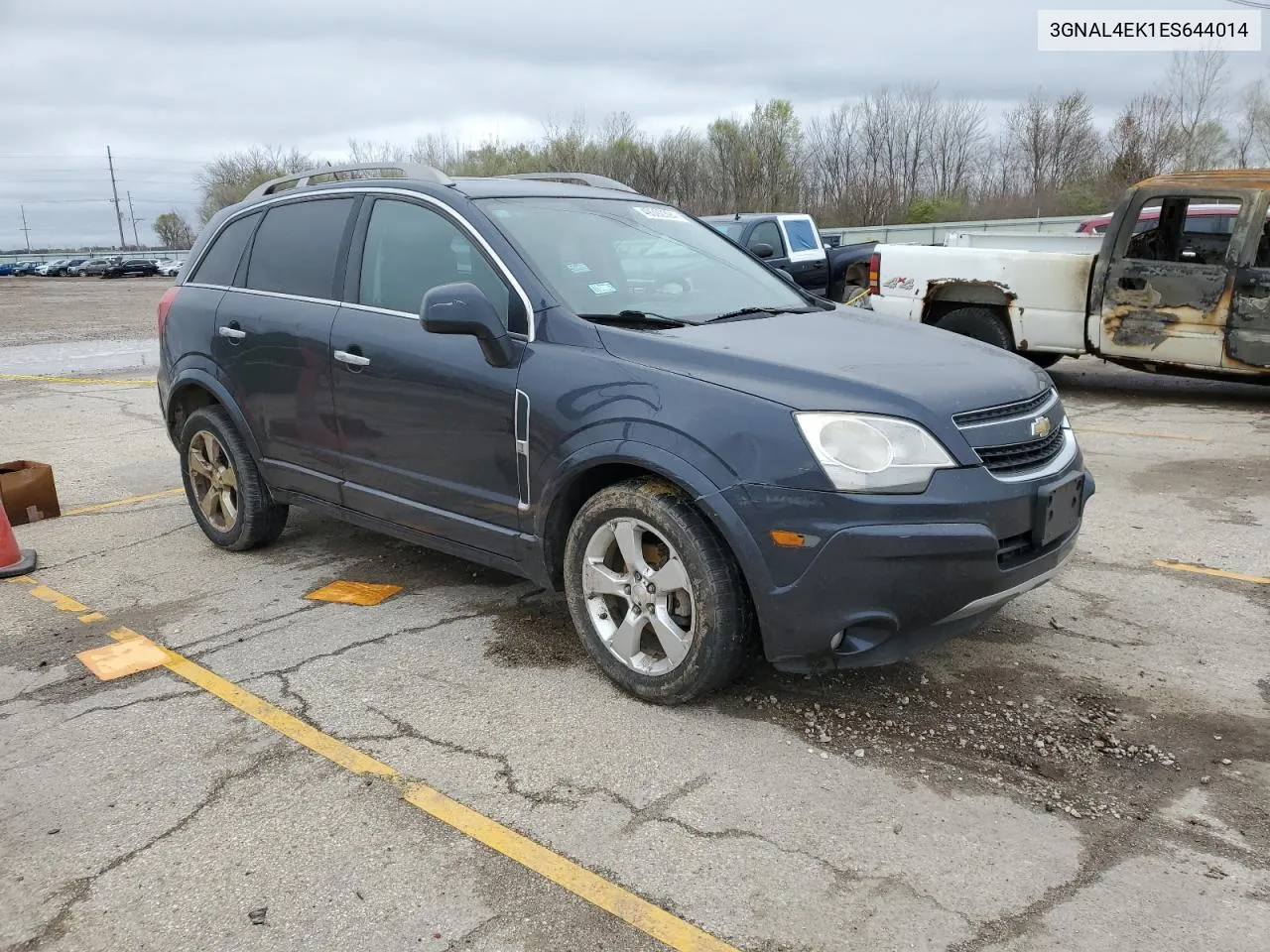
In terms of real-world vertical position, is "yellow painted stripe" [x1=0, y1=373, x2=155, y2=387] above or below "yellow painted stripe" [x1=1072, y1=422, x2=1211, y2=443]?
above

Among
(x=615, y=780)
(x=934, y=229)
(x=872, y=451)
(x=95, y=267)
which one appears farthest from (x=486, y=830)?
(x=95, y=267)

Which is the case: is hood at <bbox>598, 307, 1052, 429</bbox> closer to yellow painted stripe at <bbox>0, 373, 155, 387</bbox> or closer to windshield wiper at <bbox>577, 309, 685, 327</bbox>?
windshield wiper at <bbox>577, 309, 685, 327</bbox>

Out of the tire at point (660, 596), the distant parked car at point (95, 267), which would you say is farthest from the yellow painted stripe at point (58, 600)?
the distant parked car at point (95, 267)

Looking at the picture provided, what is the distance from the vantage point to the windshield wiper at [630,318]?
388 cm

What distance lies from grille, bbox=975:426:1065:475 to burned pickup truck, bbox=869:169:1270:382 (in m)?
5.80

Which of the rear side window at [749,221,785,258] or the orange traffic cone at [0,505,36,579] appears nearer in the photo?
the orange traffic cone at [0,505,36,579]

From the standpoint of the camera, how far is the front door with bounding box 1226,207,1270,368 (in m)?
8.69

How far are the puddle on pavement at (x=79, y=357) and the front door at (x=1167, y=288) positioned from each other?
12.6m

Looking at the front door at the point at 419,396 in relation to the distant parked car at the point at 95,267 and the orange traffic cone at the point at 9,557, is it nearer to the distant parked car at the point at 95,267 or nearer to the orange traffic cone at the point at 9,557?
the orange traffic cone at the point at 9,557

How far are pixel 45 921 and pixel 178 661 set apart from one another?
5.45ft

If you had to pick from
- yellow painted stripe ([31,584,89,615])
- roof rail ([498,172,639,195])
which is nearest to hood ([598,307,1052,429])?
roof rail ([498,172,639,195])

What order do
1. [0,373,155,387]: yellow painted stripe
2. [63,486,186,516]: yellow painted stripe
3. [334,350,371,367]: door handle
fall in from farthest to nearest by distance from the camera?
[0,373,155,387]: yellow painted stripe, [63,486,186,516]: yellow painted stripe, [334,350,371,367]: door handle

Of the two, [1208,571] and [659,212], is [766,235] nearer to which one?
[659,212]

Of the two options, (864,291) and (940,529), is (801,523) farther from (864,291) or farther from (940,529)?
(864,291)
